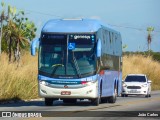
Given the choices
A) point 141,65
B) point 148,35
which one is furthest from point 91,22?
point 148,35

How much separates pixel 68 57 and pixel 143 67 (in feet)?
138

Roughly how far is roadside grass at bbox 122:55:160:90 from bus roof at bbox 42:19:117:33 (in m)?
35.1

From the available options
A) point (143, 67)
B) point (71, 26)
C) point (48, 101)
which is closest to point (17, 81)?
point (48, 101)

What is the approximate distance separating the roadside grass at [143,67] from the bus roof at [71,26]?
3509cm

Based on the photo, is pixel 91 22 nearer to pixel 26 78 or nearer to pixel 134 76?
pixel 26 78

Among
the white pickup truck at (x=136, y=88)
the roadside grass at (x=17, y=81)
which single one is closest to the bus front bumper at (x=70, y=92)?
the roadside grass at (x=17, y=81)

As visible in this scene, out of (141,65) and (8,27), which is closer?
(8,27)

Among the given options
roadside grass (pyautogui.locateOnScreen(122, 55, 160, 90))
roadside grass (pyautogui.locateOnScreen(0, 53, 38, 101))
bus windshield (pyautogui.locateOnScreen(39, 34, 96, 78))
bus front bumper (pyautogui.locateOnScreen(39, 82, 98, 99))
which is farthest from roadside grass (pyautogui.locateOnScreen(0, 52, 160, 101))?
roadside grass (pyautogui.locateOnScreen(122, 55, 160, 90))

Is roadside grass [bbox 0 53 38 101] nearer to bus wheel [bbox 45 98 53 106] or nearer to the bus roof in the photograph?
bus wheel [bbox 45 98 53 106]

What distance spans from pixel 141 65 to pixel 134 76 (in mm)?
25321

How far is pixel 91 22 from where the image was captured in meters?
26.5

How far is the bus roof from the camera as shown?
25.8 m

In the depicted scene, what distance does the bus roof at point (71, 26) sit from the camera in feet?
84.8

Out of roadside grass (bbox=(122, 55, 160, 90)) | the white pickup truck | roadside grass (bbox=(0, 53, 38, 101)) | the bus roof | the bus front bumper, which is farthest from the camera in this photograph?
roadside grass (bbox=(122, 55, 160, 90))
